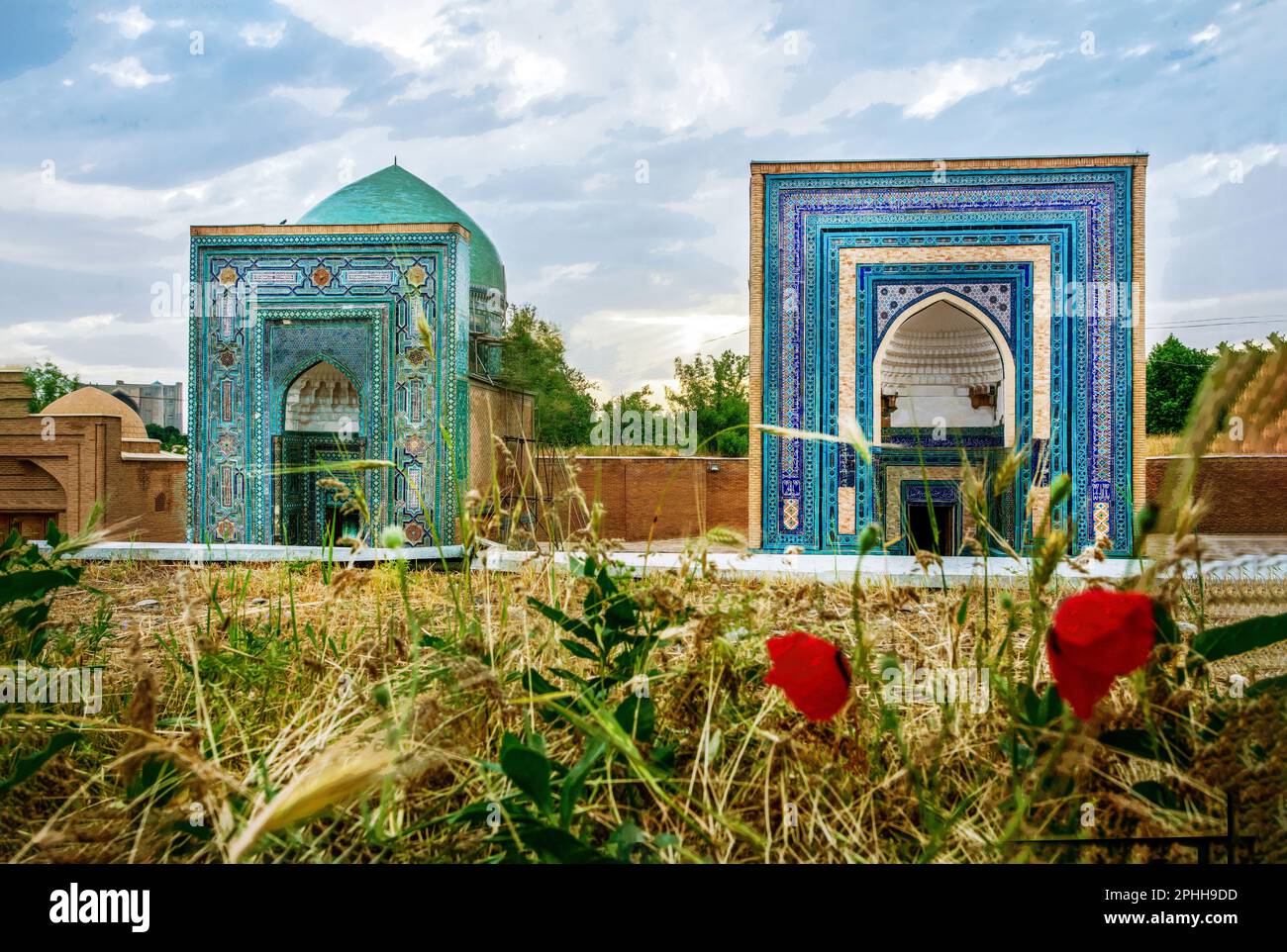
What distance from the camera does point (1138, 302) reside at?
21.4ft

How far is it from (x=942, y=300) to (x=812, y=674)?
23.0 feet

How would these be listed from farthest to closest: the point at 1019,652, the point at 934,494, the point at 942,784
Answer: the point at 934,494
the point at 1019,652
the point at 942,784

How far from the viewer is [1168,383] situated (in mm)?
13078

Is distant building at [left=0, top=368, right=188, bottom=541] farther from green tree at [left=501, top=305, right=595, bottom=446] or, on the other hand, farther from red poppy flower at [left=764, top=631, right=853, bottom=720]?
red poppy flower at [left=764, top=631, right=853, bottom=720]

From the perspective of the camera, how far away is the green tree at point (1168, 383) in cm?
1202

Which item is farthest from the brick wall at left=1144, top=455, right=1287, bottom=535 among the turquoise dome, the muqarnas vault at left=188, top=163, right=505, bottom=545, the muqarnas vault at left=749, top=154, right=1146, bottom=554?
the turquoise dome

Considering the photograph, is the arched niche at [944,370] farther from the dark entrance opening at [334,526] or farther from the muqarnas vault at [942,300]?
the dark entrance opening at [334,526]

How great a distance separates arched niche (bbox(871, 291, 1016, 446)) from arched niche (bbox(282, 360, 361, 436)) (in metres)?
5.77

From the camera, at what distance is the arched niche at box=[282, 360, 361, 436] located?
872 cm

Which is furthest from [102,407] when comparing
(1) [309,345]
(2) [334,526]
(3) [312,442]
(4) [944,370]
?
(2) [334,526]

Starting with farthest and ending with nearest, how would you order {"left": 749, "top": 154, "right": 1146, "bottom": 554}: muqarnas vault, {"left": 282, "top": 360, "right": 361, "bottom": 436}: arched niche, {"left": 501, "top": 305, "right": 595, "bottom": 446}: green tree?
{"left": 501, "top": 305, "right": 595, "bottom": 446}: green tree → {"left": 282, "top": 360, "right": 361, "bottom": 436}: arched niche → {"left": 749, "top": 154, "right": 1146, "bottom": 554}: muqarnas vault

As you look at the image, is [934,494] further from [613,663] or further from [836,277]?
[613,663]

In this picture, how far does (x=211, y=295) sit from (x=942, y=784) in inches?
320
